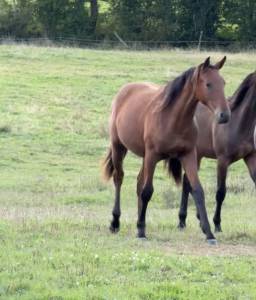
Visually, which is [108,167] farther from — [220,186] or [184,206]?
[220,186]

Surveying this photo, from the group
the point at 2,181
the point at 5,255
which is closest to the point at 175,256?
the point at 5,255

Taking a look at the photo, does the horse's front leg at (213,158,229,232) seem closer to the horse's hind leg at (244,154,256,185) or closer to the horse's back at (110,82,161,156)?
the horse's hind leg at (244,154,256,185)

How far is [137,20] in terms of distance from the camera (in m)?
51.3

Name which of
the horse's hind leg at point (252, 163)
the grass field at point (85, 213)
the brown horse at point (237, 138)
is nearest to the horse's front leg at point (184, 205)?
the brown horse at point (237, 138)

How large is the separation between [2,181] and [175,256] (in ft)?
29.1

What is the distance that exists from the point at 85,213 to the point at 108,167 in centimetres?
133

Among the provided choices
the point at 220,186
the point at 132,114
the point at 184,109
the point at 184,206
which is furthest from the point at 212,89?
the point at 184,206

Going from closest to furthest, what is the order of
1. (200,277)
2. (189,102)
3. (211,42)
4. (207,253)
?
1. (200,277)
2. (207,253)
3. (189,102)
4. (211,42)

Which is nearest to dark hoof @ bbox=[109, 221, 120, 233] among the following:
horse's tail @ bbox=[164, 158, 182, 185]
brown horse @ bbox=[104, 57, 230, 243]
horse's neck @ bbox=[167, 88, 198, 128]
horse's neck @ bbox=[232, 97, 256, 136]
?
brown horse @ bbox=[104, 57, 230, 243]

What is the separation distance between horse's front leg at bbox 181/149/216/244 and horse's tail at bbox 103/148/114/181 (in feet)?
6.55

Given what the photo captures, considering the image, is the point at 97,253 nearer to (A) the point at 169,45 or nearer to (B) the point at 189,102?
(B) the point at 189,102

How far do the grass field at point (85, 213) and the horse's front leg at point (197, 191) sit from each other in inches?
7.3

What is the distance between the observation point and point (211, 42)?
162ft

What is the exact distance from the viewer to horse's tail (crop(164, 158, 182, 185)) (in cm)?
1154
